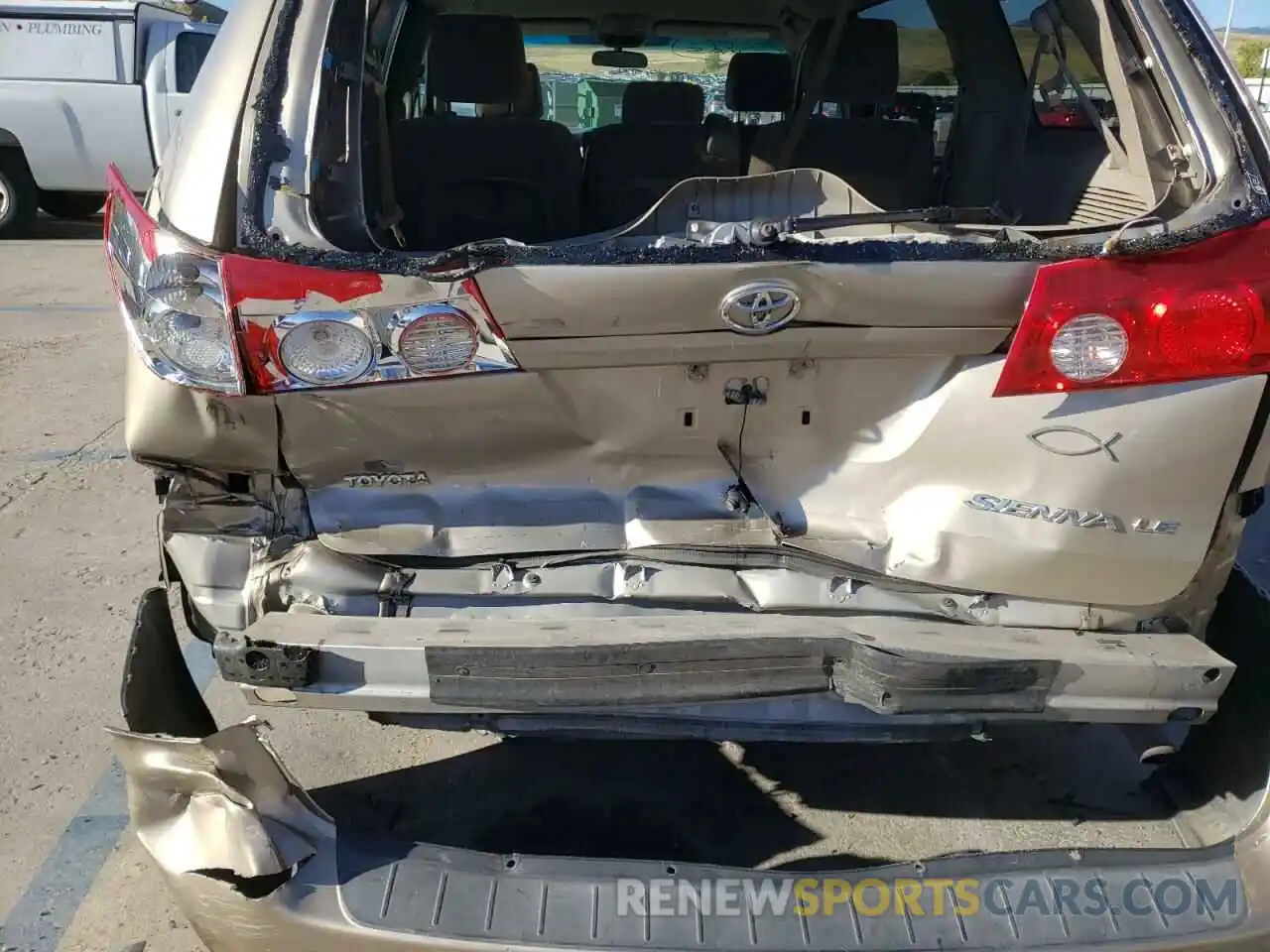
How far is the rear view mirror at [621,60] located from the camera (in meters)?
3.98

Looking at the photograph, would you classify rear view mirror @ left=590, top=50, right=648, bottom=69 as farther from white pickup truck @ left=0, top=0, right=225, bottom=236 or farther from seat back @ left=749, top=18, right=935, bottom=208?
white pickup truck @ left=0, top=0, right=225, bottom=236

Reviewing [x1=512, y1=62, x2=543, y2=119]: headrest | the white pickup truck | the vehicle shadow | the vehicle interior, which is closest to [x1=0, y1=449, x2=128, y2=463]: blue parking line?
the vehicle interior

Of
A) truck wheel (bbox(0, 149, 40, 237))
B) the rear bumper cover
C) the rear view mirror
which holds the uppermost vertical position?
the rear view mirror

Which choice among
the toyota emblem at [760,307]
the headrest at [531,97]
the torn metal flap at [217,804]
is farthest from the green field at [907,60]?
the torn metal flap at [217,804]

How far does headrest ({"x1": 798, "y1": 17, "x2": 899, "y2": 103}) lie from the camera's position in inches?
127

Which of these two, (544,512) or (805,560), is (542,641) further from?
(805,560)

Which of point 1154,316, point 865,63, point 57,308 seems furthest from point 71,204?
point 1154,316

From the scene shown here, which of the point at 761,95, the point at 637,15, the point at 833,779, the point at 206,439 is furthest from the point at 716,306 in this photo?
the point at 637,15

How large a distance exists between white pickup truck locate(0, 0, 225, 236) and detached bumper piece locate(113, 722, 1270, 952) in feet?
33.1

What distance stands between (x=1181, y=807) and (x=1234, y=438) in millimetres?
1126

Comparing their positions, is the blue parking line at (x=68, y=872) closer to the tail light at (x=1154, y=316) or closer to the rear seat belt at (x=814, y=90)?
the tail light at (x=1154, y=316)

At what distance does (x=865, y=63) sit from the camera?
3238 millimetres

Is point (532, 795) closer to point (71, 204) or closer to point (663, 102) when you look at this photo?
point (663, 102)

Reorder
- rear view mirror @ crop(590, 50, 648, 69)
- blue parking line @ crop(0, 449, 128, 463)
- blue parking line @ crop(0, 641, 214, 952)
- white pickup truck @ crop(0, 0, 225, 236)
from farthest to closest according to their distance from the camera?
→ white pickup truck @ crop(0, 0, 225, 236)
blue parking line @ crop(0, 449, 128, 463)
rear view mirror @ crop(590, 50, 648, 69)
blue parking line @ crop(0, 641, 214, 952)
